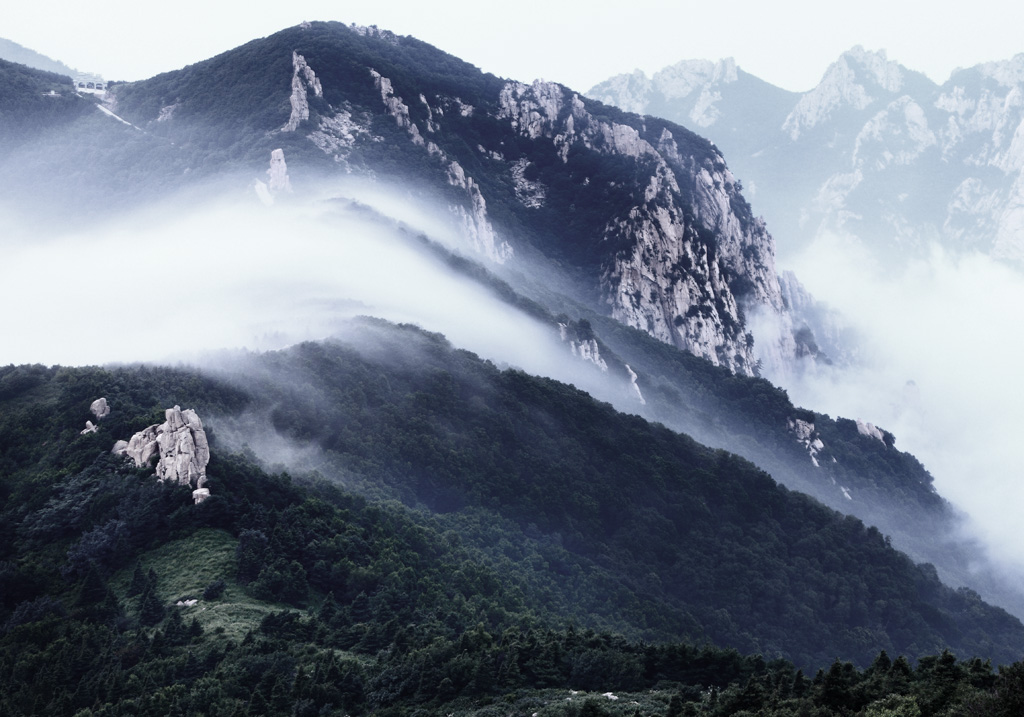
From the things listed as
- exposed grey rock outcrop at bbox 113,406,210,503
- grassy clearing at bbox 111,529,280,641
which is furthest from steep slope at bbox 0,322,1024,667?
grassy clearing at bbox 111,529,280,641

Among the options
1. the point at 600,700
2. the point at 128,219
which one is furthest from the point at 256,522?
the point at 128,219

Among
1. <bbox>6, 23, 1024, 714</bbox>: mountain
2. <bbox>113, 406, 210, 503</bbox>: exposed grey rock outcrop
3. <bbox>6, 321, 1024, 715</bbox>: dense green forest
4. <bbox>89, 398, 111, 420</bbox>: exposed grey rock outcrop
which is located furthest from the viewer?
<bbox>89, 398, 111, 420</bbox>: exposed grey rock outcrop

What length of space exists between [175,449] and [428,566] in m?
24.1

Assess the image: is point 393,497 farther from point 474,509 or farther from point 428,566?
point 428,566

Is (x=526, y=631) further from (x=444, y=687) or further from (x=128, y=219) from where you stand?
(x=128, y=219)

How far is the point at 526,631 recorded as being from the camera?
259ft

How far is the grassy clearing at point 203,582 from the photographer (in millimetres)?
68562

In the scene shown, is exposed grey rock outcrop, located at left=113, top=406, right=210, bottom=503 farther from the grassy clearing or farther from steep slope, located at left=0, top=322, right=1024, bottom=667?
the grassy clearing

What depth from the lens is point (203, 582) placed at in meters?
72.1

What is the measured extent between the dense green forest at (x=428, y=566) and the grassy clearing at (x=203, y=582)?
0.66ft

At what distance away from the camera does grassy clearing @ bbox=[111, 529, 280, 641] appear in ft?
225

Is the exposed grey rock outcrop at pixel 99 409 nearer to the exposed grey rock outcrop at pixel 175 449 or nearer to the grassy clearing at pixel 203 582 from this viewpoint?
the exposed grey rock outcrop at pixel 175 449

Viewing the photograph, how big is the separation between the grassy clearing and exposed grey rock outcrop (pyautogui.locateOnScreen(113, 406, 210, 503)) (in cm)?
427

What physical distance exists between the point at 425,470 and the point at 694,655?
4950 cm
